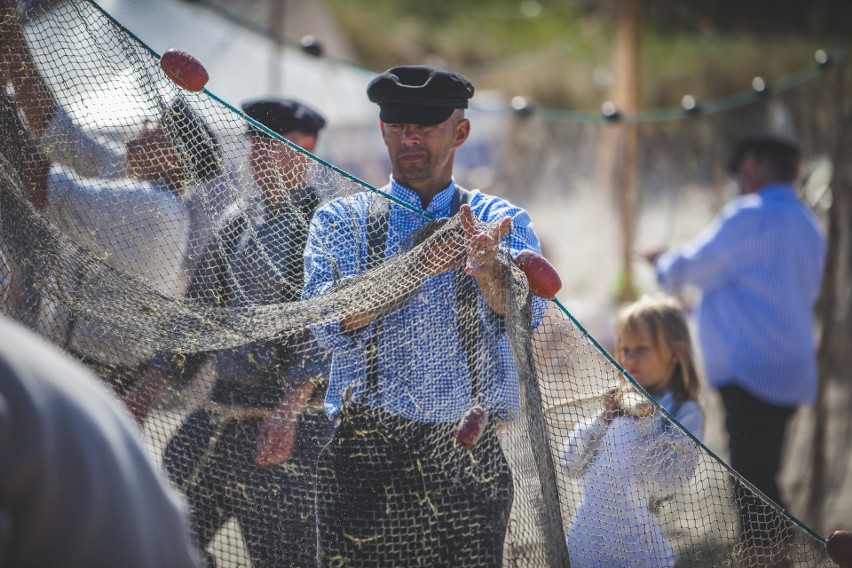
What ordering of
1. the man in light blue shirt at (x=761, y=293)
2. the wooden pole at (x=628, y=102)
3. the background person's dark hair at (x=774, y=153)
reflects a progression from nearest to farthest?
the man in light blue shirt at (x=761, y=293) → the background person's dark hair at (x=774, y=153) → the wooden pole at (x=628, y=102)

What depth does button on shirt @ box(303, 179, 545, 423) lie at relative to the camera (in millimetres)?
2255

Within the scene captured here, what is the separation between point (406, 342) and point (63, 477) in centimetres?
121

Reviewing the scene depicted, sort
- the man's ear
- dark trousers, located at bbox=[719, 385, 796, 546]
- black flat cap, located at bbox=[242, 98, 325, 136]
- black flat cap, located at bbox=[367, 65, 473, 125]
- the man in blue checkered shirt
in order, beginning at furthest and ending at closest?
dark trousers, located at bbox=[719, 385, 796, 546] → black flat cap, located at bbox=[242, 98, 325, 136] → the man's ear → black flat cap, located at bbox=[367, 65, 473, 125] → the man in blue checkered shirt

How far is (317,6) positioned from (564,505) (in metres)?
10.2

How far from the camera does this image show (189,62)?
222 cm

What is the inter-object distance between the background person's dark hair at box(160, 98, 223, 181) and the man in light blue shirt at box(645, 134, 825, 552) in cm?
271

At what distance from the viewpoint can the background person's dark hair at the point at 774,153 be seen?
14.2ft

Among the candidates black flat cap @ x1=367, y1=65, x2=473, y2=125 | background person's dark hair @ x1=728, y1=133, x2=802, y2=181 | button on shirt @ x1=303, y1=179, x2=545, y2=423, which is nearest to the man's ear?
black flat cap @ x1=367, y1=65, x2=473, y2=125

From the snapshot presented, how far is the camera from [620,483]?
7.66 feet

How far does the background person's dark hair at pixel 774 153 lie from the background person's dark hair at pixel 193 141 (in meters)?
3.07

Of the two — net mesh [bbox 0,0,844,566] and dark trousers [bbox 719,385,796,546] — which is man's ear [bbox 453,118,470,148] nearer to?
net mesh [bbox 0,0,844,566]

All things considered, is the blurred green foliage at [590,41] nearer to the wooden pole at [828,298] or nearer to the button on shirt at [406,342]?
the wooden pole at [828,298]

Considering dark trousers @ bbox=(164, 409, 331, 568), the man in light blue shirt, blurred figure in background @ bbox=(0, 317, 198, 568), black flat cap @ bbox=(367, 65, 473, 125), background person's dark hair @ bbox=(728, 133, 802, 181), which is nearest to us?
blurred figure in background @ bbox=(0, 317, 198, 568)

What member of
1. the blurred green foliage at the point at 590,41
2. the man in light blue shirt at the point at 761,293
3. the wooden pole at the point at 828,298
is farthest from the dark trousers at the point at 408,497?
the blurred green foliage at the point at 590,41
